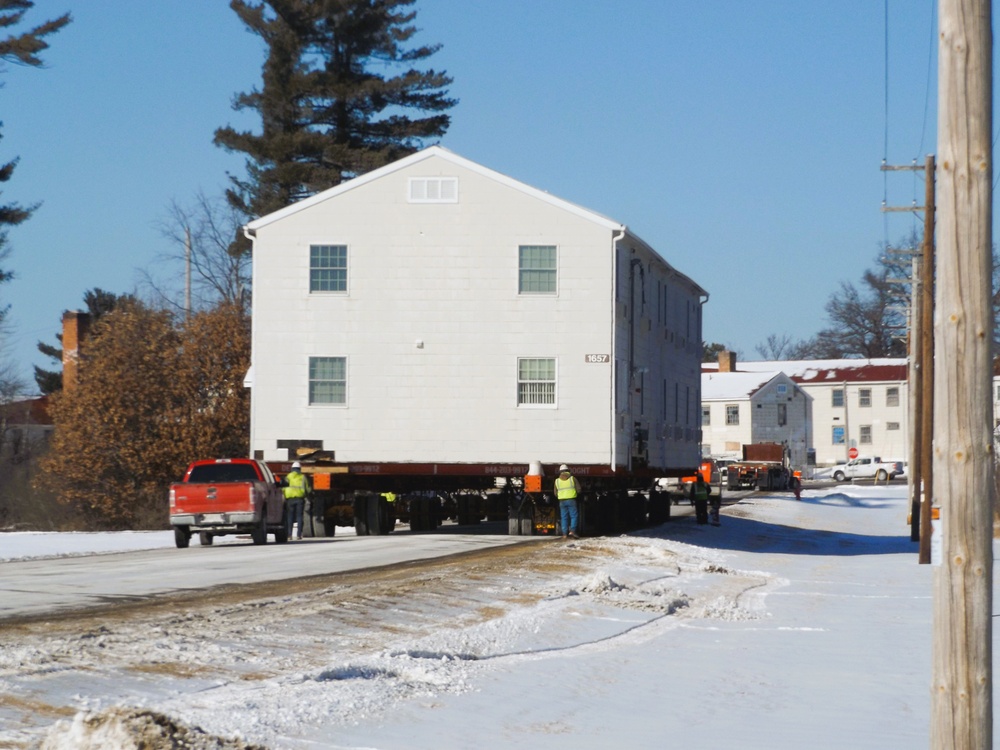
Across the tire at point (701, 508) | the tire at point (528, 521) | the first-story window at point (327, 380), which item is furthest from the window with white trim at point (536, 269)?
the tire at point (701, 508)

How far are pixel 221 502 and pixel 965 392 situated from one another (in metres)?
23.6

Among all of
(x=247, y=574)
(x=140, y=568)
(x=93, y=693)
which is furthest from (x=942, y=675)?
(x=140, y=568)

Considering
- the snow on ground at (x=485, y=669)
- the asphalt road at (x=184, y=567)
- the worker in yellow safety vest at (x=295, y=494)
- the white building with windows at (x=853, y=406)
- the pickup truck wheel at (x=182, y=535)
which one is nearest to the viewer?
the snow on ground at (x=485, y=669)

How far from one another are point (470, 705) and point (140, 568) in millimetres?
12717

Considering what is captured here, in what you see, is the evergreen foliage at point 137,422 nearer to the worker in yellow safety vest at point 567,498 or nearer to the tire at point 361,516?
the tire at point 361,516

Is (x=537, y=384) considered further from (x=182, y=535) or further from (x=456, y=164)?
(x=182, y=535)

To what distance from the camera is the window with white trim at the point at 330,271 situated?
→ 32.8 metres

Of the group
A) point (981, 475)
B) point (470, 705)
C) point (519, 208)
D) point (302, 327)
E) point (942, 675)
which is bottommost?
point (470, 705)

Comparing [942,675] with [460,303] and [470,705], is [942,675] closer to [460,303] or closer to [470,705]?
[470,705]

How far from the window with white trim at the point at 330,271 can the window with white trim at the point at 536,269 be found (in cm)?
388

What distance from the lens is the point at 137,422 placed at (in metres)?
48.0

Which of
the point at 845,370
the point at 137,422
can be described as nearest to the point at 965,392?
the point at 137,422

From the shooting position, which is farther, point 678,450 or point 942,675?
point 678,450

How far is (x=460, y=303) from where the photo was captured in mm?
32375
